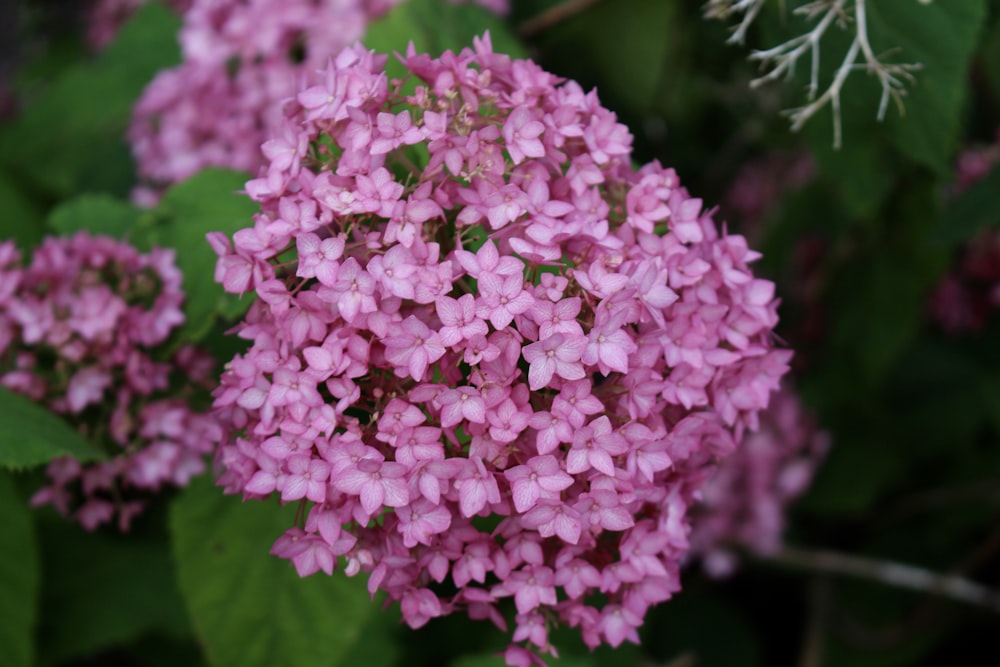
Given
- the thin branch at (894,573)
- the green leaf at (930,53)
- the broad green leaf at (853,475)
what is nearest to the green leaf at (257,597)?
the green leaf at (930,53)

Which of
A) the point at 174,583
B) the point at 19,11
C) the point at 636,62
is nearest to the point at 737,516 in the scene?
the point at 636,62

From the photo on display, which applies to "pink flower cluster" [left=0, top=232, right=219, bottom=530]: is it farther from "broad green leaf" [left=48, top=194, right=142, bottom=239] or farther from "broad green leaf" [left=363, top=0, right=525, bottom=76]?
"broad green leaf" [left=363, top=0, right=525, bottom=76]

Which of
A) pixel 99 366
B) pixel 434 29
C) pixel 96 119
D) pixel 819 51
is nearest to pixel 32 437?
pixel 99 366

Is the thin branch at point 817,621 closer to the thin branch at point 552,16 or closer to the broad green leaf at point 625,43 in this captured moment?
the broad green leaf at point 625,43

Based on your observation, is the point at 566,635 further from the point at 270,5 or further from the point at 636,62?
the point at 270,5

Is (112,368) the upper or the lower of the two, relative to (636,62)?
lower
